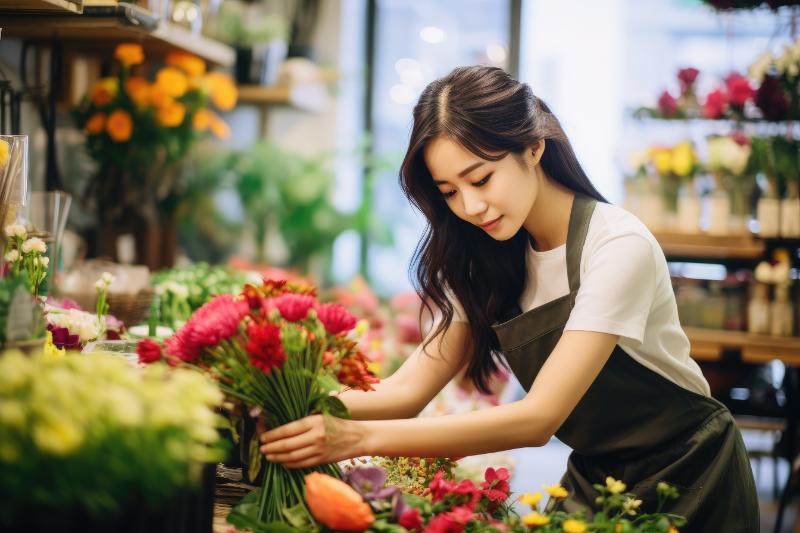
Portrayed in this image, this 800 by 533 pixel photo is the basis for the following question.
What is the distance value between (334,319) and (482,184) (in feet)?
1.49

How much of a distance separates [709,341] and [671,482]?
8.19 ft

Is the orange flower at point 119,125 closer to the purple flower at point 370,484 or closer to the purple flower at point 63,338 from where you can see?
the purple flower at point 63,338

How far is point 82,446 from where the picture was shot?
2.65 feet

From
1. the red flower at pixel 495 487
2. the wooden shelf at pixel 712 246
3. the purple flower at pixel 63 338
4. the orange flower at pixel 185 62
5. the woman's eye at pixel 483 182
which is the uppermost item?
the orange flower at pixel 185 62

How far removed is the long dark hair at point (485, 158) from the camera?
1500 millimetres

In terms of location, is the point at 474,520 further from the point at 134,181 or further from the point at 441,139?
the point at 134,181

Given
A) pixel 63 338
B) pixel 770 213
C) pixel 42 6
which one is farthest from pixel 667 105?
pixel 63 338

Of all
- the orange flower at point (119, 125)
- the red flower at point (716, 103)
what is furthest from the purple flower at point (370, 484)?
the red flower at point (716, 103)

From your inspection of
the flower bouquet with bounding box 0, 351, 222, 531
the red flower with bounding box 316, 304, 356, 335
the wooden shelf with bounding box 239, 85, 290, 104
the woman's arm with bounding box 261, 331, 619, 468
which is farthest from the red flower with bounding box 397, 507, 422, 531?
the wooden shelf with bounding box 239, 85, 290, 104

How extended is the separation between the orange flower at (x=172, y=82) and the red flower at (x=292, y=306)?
2.09 meters

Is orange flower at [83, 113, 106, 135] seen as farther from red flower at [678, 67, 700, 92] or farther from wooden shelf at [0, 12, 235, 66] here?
red flower at [678, 67, 700, 92]

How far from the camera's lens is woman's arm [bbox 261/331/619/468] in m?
1.19

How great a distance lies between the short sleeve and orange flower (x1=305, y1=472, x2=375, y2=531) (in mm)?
492

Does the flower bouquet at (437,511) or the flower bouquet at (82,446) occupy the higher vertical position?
the flower bouquet at (82,446)
